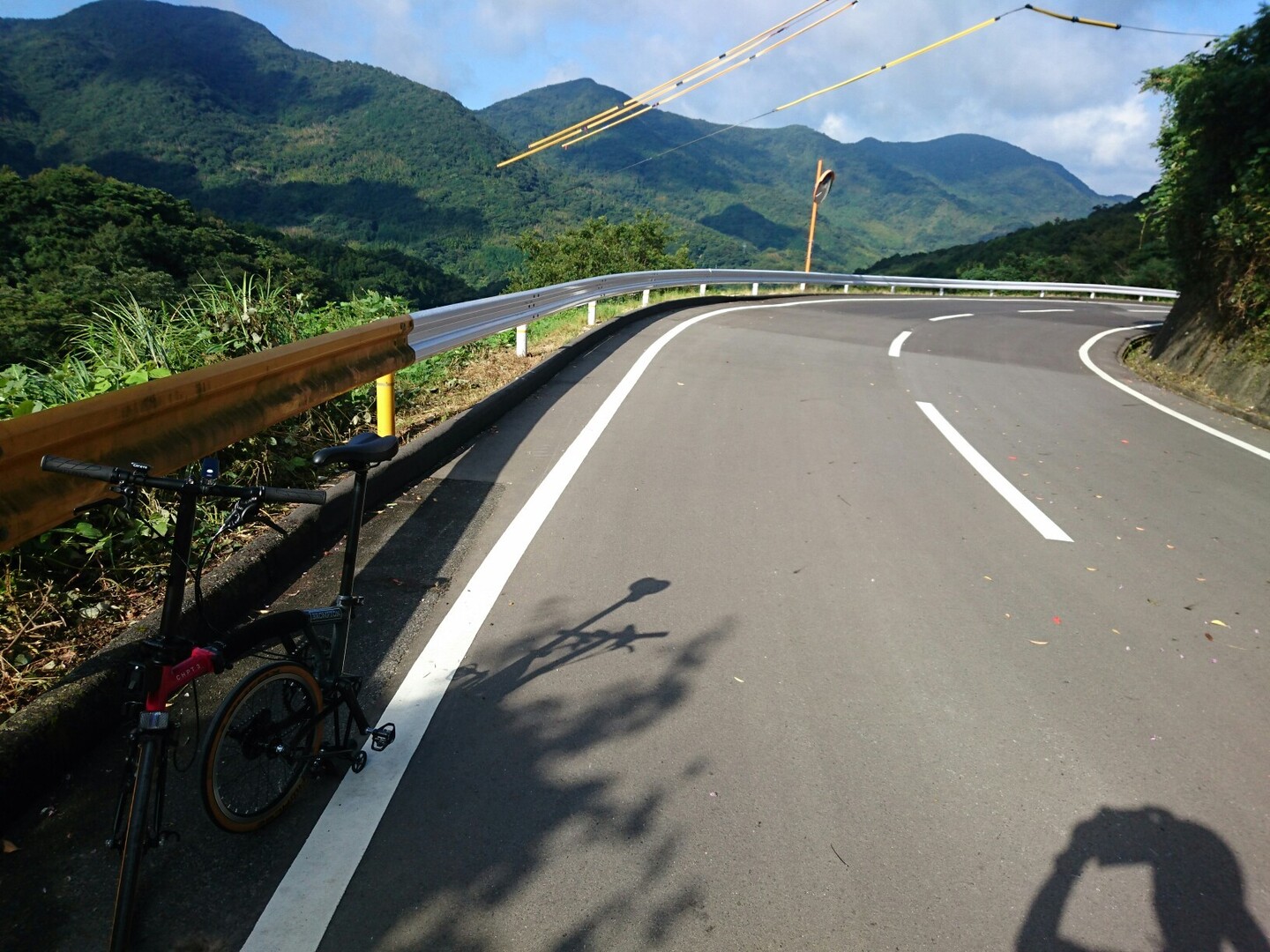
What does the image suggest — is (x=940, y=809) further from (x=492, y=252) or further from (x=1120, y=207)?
(x=492, y=252)

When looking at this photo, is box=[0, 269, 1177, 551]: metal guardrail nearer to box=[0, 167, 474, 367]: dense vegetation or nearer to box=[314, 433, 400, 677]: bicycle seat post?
box=[314, 433, 400, 677]: bicycle seat post

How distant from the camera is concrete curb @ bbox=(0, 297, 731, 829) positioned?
2.31m

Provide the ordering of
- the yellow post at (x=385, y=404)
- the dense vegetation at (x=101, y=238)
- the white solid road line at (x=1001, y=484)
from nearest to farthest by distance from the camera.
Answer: the white solid road line at (x=1001, y=484) < the yellow post at (x=385, y=404) < the dense vegetation at (x=101, y=238)

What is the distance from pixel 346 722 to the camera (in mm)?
2656

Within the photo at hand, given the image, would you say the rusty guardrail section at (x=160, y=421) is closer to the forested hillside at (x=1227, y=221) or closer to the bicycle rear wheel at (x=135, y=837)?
the bicycle rear wheel at (x=135, y=837)

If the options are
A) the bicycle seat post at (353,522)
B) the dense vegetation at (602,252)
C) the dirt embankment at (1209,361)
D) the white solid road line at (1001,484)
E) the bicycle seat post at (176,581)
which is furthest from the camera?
the dense vegetation at (602,252)

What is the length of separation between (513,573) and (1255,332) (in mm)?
10651

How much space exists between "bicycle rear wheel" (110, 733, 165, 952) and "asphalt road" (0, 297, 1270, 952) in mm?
165

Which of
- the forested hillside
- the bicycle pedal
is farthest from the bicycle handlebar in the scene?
the forested hillside

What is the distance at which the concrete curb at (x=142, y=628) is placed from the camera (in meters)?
2.31

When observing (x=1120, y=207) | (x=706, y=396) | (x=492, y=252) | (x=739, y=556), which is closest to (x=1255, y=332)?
(x=706, y=396)

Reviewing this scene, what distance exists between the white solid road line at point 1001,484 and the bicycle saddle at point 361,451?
13.6 ft

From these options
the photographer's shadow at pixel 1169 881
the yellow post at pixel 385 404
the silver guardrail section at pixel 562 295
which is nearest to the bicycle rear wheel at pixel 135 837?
the photographer's shadow at pixel 1169 881

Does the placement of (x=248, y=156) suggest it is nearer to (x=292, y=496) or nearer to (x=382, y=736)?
(x=382, y=736)
